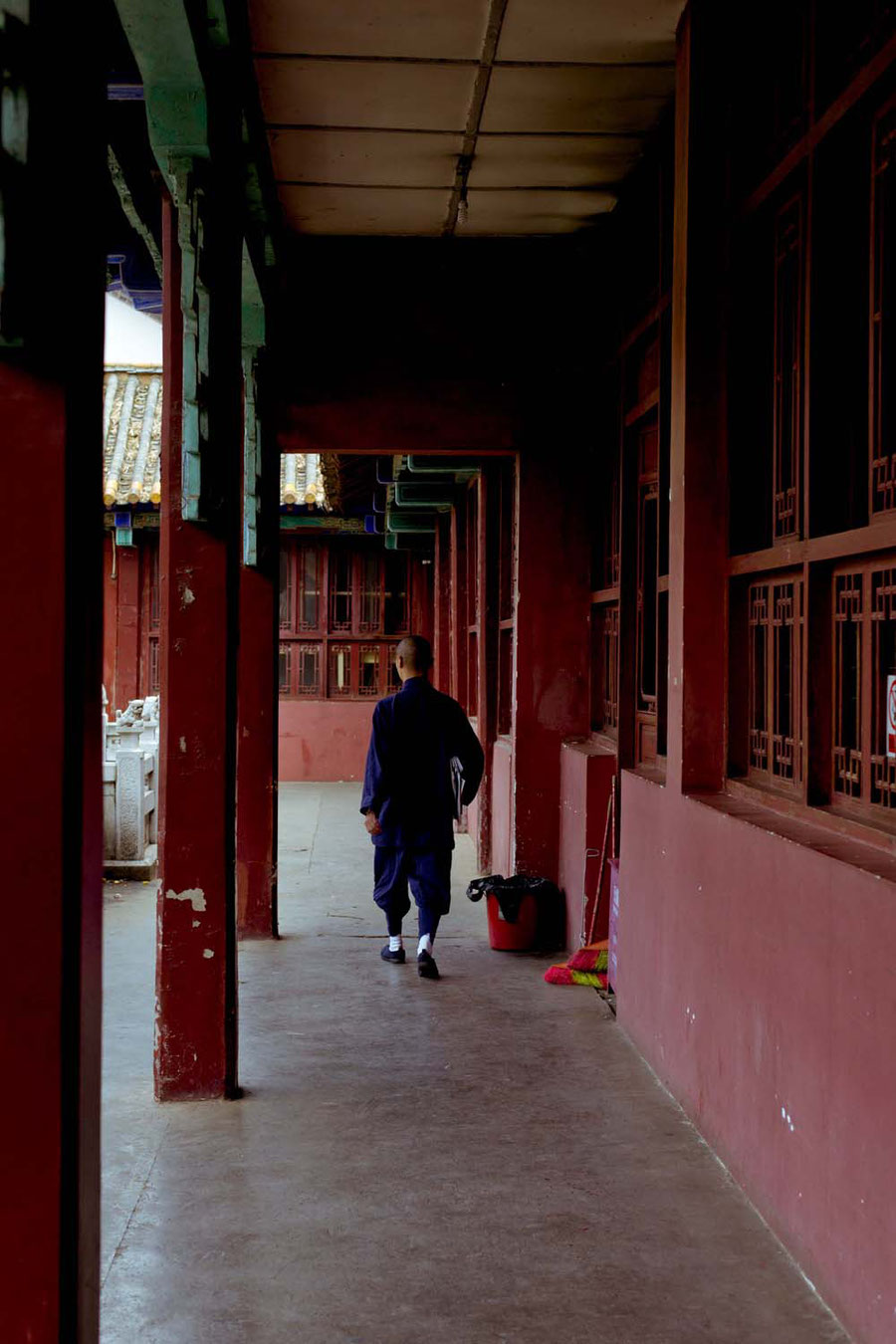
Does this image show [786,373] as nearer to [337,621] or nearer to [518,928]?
[518,928]

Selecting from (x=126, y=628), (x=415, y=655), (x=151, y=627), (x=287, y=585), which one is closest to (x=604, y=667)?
(x=415, y=655)

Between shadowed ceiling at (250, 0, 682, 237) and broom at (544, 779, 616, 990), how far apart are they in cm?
325

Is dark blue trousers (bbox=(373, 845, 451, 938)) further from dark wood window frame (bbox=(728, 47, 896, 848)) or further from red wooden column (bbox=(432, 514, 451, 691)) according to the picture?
red wooden column (bbox=(432, 514, 451, 691))

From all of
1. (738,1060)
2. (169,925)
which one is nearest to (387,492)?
(169,925)

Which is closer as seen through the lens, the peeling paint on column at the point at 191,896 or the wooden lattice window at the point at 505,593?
the peeling paint on column at the point at 191,896

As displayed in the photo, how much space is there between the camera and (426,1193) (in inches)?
156

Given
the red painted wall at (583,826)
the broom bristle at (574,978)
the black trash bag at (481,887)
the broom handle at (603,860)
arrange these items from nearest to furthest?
the broom bristle at (574,978) → the broom handle at (603,860) → the red painted wall at (583,826) → the black trash bag at (481,887)

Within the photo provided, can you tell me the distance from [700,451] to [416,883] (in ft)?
10.5

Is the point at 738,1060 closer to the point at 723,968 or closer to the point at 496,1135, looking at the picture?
the point at 723,968

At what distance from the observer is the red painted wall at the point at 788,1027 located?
2.92 m

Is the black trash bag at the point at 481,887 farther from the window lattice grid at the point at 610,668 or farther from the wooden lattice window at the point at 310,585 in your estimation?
the wooden lattice window at the point at 310,585

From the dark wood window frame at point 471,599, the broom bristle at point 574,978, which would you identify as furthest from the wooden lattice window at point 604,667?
the dark wood window frame at point 471,599

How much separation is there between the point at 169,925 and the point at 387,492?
1036 cm

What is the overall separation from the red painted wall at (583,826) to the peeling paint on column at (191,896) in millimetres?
2593
